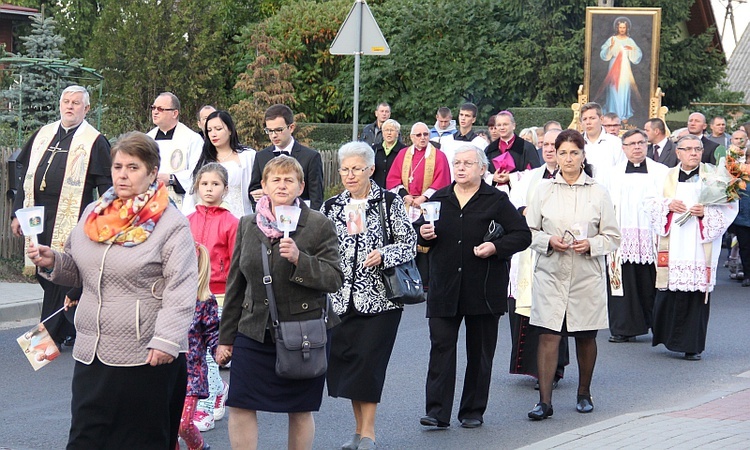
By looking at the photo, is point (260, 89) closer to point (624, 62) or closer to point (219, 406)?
point (624, 62)

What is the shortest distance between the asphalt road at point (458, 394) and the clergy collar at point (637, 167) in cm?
167

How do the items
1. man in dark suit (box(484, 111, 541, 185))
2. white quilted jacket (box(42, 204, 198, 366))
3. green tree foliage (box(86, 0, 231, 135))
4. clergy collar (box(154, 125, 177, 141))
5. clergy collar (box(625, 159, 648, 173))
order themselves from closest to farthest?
1. white quilted jacket (box(42, 204, 198, 366))
2. clergy collar (box(154, 125, 177, 141))
3. clergy collar (box(625, 159, 648, 173))
4. man in dark suit (box(484, 111, 541, 185))
5. green tree foliage (box(86, 0, 231, 135))

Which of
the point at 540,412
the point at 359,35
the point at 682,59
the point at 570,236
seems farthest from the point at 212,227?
the point at 682,59

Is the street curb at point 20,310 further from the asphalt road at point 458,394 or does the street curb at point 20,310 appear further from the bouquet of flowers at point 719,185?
the bouquet of flowers at point 719,185

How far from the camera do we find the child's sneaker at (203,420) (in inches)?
308

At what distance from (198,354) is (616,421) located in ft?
9.02

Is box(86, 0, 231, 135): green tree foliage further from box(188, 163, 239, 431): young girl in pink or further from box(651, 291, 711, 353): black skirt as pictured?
box(188, 163, 239, 431): young girl in pink

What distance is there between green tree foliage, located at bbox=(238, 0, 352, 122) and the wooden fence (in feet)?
62.7

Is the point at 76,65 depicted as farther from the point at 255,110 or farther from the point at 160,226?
the point at 160,226

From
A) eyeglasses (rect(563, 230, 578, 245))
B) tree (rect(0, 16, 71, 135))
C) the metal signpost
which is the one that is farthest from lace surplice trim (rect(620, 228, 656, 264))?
tree (rect(0, 16, 71, 135))

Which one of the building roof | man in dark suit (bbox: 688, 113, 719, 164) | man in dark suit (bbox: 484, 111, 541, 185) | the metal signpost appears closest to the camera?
man in dark suit (bbox: 484, 111, 541, 185)

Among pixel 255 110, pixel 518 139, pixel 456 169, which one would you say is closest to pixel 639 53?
pixel 255 110

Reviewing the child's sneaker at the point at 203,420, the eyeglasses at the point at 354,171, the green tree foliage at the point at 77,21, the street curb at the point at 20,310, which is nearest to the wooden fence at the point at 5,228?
the street curb at the point at 20,310

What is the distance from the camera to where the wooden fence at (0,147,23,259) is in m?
14.5
